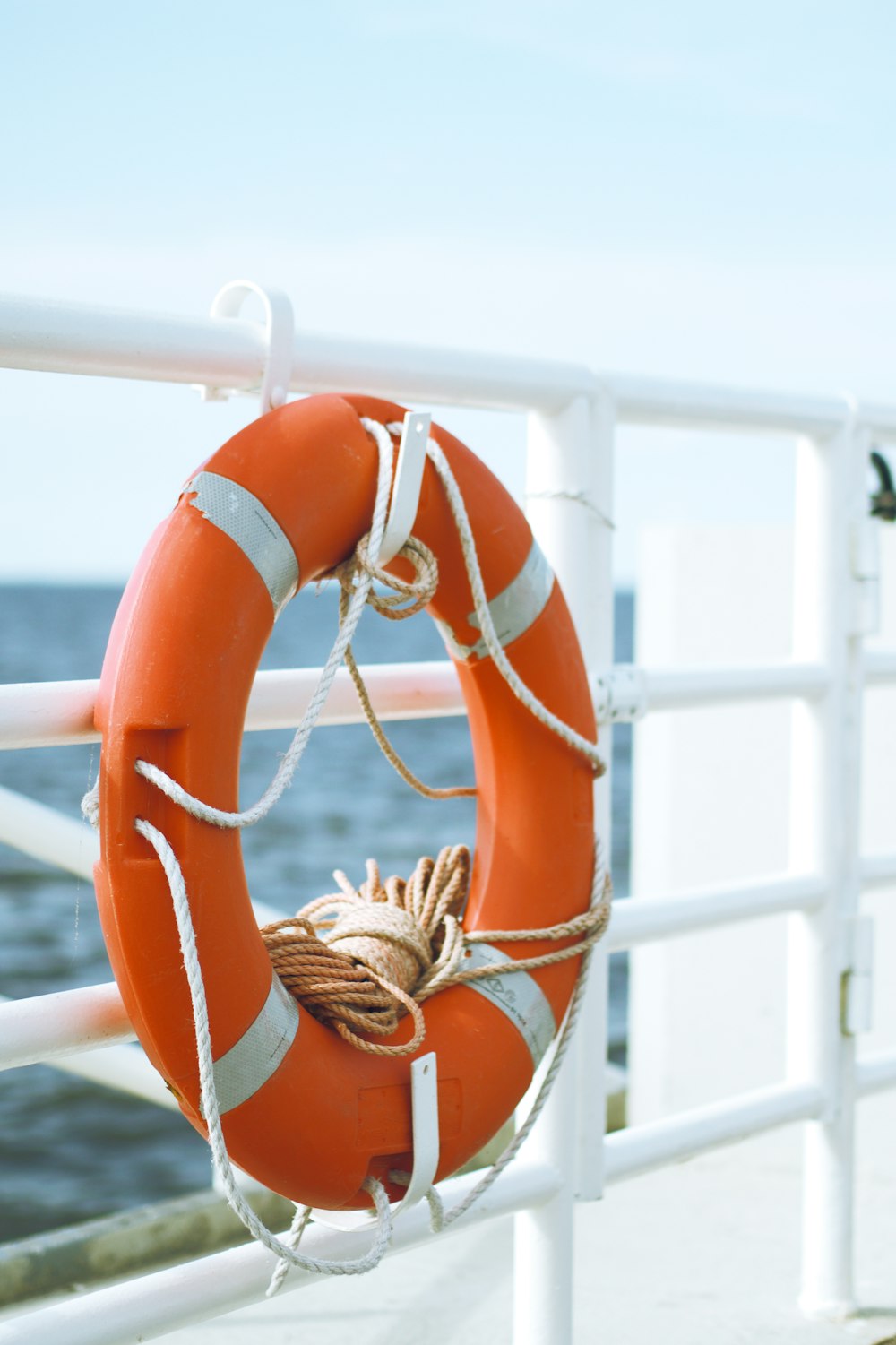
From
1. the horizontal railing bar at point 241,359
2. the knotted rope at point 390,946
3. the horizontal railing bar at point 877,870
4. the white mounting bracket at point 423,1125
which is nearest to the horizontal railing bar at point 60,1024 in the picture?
the knotted rope at point 390,946

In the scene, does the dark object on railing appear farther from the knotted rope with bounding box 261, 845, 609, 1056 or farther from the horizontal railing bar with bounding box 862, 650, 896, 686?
the knotted rope with bounding box 261, 845, 609, 1056

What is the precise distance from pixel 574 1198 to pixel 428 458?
2.79ft

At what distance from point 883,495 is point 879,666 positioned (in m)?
0.24

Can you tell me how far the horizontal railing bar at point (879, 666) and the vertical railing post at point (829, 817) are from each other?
2 cm

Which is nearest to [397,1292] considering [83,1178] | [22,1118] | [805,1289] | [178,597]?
[805,1289]

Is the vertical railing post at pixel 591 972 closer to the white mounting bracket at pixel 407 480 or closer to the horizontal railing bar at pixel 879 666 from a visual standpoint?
the white mounting bracket at pixel 407 480

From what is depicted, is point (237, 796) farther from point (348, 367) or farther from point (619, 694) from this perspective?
point (619, 694)

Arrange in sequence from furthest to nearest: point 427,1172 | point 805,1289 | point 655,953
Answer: point 655,953, point 805,1289, point 427,1172

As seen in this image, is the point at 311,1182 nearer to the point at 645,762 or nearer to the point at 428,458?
the point at 428,458

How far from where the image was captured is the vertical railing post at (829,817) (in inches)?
77.2

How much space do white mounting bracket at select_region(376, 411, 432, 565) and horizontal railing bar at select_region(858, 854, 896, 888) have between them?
1040 millimetres


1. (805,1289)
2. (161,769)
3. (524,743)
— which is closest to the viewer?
(161,769)

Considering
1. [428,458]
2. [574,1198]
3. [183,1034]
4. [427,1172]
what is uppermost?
[428,458]

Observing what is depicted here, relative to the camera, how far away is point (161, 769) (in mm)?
1131
